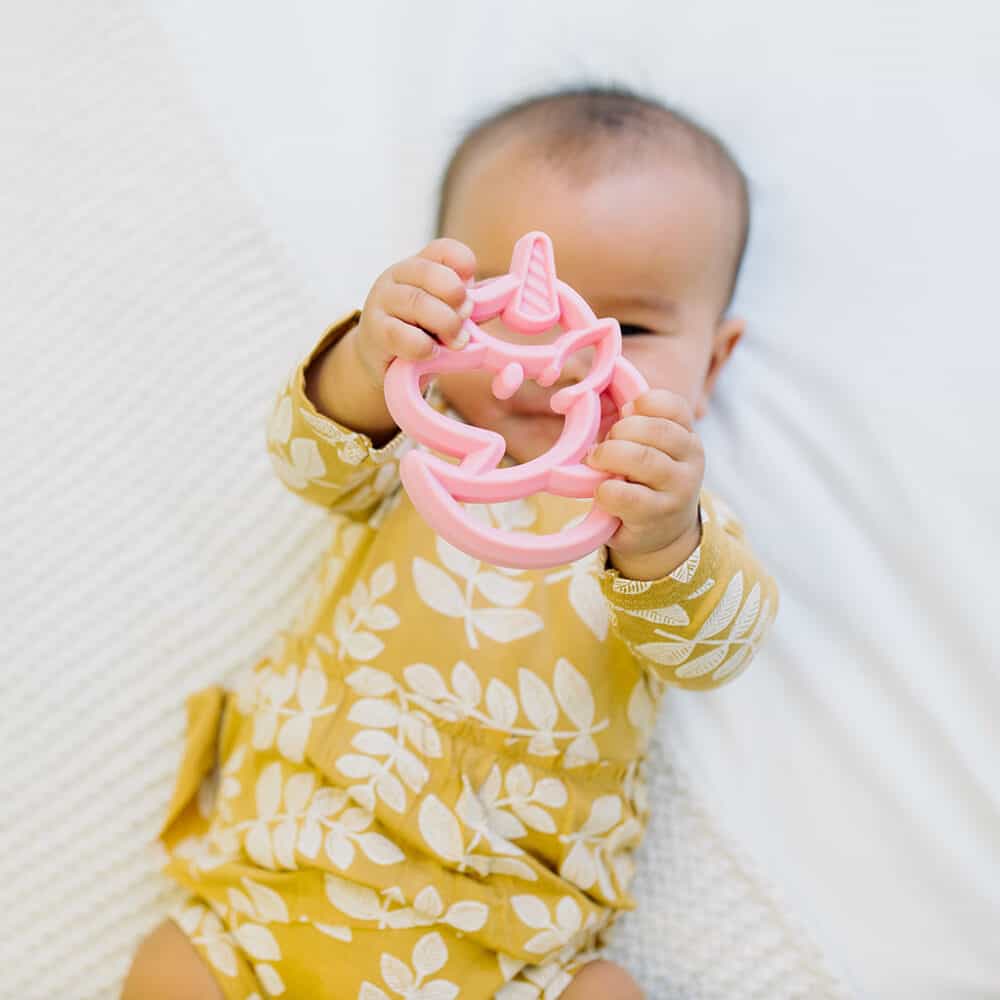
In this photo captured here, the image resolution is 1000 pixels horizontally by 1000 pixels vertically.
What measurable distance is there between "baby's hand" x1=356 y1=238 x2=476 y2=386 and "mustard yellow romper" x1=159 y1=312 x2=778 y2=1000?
0.13 m

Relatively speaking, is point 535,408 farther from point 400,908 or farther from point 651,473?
point 400,908

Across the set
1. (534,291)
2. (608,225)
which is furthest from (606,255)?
(534,291)

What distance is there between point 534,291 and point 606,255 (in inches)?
9.8

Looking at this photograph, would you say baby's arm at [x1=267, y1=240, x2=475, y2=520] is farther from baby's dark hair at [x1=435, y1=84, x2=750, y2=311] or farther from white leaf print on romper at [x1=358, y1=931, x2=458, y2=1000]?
white leaf print on romper at [x1=358, y1=931, x2=458, y2=1000]

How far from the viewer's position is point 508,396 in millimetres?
744

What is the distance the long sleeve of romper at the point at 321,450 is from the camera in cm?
92

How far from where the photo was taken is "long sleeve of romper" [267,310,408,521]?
3.03ft

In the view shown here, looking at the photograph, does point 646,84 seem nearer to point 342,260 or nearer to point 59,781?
point 342,260

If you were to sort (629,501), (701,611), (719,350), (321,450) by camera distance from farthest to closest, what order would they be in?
1. (719,350)
2. (321,450)
3. (701,611)
4. (629,501)

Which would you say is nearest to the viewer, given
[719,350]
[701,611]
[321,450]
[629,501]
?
[629,501]

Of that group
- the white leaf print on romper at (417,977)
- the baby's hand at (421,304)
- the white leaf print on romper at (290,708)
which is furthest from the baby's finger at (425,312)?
the white leaf print on romper at (417,977)

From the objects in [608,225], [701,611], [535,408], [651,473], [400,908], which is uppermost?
[608,225]

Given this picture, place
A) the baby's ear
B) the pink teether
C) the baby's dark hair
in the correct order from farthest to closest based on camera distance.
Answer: the baby's ear, the baby's dark hair, the pink teether

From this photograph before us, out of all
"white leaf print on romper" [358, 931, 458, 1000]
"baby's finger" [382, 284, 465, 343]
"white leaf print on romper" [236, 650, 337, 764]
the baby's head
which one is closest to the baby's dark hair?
the baby's head
